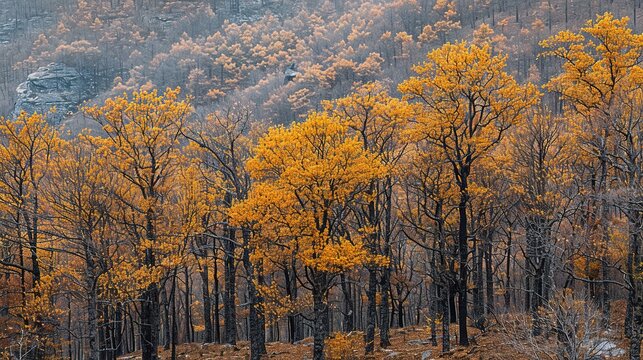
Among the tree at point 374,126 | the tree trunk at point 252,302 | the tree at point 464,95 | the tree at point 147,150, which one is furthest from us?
the tree trunk at point 252,302

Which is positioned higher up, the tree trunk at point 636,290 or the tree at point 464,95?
the tree at point 464,95

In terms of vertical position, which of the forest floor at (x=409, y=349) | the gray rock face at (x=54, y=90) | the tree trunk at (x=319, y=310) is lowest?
the forest floor at (x=409, y=349)

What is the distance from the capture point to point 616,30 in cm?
1902

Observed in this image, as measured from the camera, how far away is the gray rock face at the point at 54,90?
135125 mm

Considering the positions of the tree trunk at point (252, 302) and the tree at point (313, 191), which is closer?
the tree at point (313, 191)

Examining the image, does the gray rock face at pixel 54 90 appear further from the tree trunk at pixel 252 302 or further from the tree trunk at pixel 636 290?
the tree trunk at pixel 636 290

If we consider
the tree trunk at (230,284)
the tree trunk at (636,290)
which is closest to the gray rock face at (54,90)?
the tree trunk at (230,284)

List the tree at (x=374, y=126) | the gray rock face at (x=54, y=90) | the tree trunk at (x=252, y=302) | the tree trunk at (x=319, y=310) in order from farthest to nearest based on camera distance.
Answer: the gray rock face at (x=54, y=90) < the tree trunk at (x=252, y=302) < the tree at (x=374, y=126) < the tree trunk at (x=319, y=310)

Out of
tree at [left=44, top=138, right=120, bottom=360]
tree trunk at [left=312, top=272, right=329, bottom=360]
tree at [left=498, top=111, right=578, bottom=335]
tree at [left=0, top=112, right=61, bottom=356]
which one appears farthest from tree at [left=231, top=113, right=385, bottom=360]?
tree at [left=0, top=112, right=61, bottom=356]

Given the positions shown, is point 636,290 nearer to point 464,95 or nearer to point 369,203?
point 464,95

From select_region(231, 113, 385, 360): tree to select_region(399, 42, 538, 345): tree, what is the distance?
9.30ft

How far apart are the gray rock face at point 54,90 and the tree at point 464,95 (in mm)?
126949

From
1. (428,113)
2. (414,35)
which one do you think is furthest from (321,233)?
(414,35)

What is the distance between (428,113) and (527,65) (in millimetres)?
83002
